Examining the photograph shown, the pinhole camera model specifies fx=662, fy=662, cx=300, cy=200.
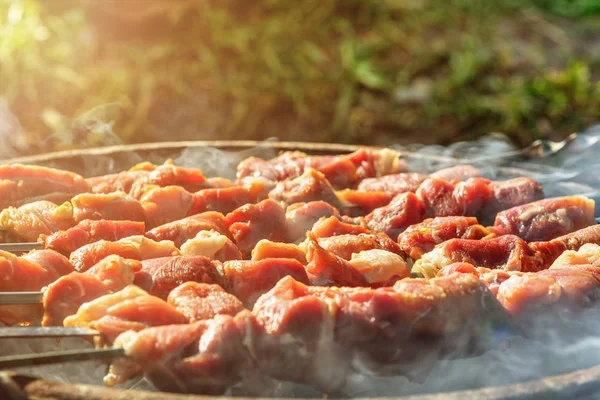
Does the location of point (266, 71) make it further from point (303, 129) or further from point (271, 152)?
point (271, 152)

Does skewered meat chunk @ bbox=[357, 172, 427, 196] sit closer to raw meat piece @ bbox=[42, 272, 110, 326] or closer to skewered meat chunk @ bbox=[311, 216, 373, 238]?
skewered meat chunk @ bbox=[311, 216, 373, 238]

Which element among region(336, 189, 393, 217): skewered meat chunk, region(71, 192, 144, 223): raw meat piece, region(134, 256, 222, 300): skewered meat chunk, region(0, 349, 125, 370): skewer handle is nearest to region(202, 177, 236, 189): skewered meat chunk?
region(71, 192, 144, 223): raw meat piece

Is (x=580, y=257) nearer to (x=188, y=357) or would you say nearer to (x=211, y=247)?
(x=211, y=247)

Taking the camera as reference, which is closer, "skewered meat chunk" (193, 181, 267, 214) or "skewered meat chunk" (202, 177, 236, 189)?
"skewered meat chunk" (193, 181, 267, 214)

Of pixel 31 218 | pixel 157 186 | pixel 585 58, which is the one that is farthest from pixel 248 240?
pixel 585 58

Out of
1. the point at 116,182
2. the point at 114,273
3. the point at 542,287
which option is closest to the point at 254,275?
the point at 114,273

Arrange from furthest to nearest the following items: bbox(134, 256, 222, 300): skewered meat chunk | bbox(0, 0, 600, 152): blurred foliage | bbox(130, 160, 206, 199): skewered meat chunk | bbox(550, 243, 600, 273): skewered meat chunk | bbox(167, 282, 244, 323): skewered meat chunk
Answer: bbox(0, 0, 600, 152): blurred foliage
bbox(130, 160, 206, 199): skewered meat chunk
bbox(550, 243, 600, 273): skewered meat chunk
bbox(134, 256, 222, 300): skewered meat chunk
bbox(167, 282, 244, 323): skewered meat chunk

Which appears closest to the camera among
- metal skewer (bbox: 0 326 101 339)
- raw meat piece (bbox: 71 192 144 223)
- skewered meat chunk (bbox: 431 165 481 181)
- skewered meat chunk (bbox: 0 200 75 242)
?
metal skewer (bbox: 0 326 101 339)

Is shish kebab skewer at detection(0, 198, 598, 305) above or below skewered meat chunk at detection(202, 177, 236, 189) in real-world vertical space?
below
